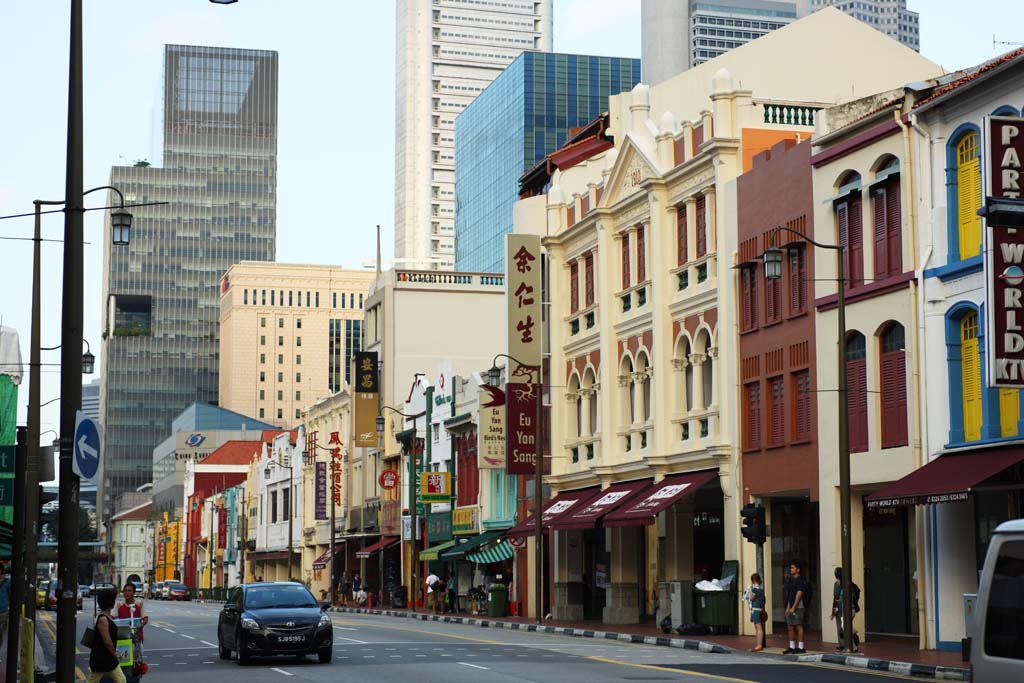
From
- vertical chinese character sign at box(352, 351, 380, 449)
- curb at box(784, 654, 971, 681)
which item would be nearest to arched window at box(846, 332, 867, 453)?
curb at box(784, 654, 971, 681)

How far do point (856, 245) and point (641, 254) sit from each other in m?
11.8

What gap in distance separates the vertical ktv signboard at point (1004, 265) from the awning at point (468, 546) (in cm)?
3192

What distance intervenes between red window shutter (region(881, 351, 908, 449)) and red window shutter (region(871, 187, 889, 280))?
1.72m

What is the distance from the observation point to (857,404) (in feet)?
107

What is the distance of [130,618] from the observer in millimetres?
21266

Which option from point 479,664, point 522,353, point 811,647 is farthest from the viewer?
point 522,353

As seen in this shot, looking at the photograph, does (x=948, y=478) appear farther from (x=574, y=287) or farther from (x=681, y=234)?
(x=574, y=287)

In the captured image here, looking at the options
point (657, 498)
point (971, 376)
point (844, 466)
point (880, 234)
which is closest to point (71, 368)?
point (844, 466)

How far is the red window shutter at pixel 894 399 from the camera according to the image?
31094 millimetres

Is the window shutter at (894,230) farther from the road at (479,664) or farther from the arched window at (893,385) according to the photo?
the road at (479,664)

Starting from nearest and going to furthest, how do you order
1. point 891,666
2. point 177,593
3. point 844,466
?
point 891,666
point 844,466
point 177,593

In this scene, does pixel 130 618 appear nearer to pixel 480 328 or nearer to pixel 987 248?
pixel 987 248

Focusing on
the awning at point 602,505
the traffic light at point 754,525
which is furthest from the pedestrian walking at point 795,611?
the awning at point 602,505

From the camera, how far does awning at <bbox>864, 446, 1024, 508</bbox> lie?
87.3ft
